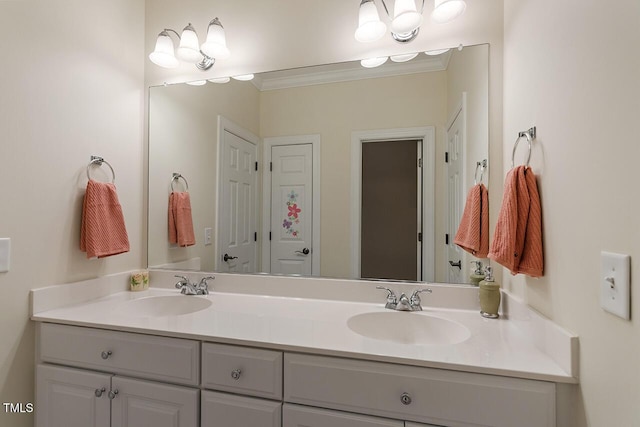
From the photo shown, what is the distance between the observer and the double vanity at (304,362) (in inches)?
32.8

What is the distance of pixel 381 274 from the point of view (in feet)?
4.73

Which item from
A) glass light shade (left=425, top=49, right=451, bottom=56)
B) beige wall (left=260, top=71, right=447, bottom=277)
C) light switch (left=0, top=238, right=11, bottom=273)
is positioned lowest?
light switch (left=0, top=238, right=11, bottom=273)

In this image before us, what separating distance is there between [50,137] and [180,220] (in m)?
0.65

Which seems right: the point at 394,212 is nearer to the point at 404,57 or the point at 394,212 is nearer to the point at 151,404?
the point at 404,57

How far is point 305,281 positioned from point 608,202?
1.14m

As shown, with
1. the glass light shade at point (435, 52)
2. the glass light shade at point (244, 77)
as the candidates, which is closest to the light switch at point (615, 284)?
the glass light shade at point (435, 52)

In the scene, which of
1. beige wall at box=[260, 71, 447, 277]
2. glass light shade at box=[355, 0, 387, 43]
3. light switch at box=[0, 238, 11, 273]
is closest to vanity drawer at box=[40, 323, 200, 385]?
light switch at box=[0, 238, 11, 273]

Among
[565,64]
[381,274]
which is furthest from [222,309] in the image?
[565,64]

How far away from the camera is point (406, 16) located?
128 centimetres

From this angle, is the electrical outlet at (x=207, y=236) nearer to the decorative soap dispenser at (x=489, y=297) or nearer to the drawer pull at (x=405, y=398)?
the drawer pull at (x=405, y=398)

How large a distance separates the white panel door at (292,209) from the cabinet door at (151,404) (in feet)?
2.15

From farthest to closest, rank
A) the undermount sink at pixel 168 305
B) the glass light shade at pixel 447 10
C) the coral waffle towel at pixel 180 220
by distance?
the coral waffle towel at pixel 180 220 < the undermount sink at pixel 168 305 < the glass light shade at pixel 447 10

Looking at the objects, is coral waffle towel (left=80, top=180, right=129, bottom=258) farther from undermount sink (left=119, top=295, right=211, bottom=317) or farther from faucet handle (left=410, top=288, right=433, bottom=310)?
faucet handle (left=410, top=288, right=433, bottom=310)

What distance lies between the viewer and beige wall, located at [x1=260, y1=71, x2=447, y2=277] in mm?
1433
